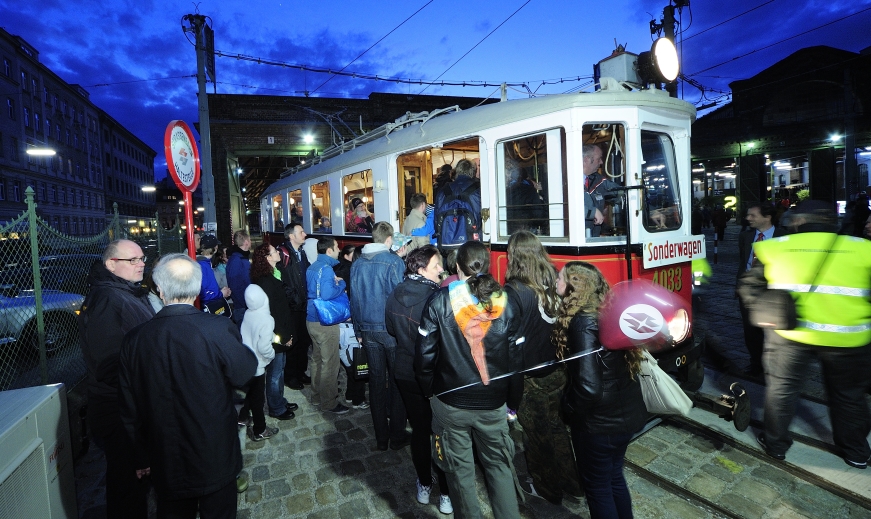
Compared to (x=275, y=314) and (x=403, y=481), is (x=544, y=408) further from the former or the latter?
(x=275, y=314)

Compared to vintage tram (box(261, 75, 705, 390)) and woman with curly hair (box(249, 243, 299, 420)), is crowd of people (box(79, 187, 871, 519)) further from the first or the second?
vintage tram (box(261, 75, 705, 390))

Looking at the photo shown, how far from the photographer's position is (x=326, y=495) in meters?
3.48

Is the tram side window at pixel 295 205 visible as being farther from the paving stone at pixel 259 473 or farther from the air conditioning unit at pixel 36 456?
the air conditioning unit at pixel 36 456

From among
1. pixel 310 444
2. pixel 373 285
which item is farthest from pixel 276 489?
pixel 373 285

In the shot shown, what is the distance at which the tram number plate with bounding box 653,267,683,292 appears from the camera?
4441mm

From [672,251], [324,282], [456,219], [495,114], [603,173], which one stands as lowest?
[324,282]

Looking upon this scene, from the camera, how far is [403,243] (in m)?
5.03

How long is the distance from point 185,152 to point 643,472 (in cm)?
481

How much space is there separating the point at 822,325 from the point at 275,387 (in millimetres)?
4749

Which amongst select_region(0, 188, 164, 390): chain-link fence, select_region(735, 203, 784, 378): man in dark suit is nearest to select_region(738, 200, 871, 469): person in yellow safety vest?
select_region(735, 203, 784, 378): man in dark suit

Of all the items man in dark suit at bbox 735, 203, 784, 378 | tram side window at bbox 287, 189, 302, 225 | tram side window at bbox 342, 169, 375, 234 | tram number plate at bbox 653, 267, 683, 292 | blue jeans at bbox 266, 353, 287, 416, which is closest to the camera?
tram number plate at bbox 653, 267, 683, 292

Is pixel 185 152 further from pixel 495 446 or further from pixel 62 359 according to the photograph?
pixel 495 446

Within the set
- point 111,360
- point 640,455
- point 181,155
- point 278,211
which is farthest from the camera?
point 278,211

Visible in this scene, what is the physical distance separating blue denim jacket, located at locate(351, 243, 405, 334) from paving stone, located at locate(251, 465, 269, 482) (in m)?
1.37
